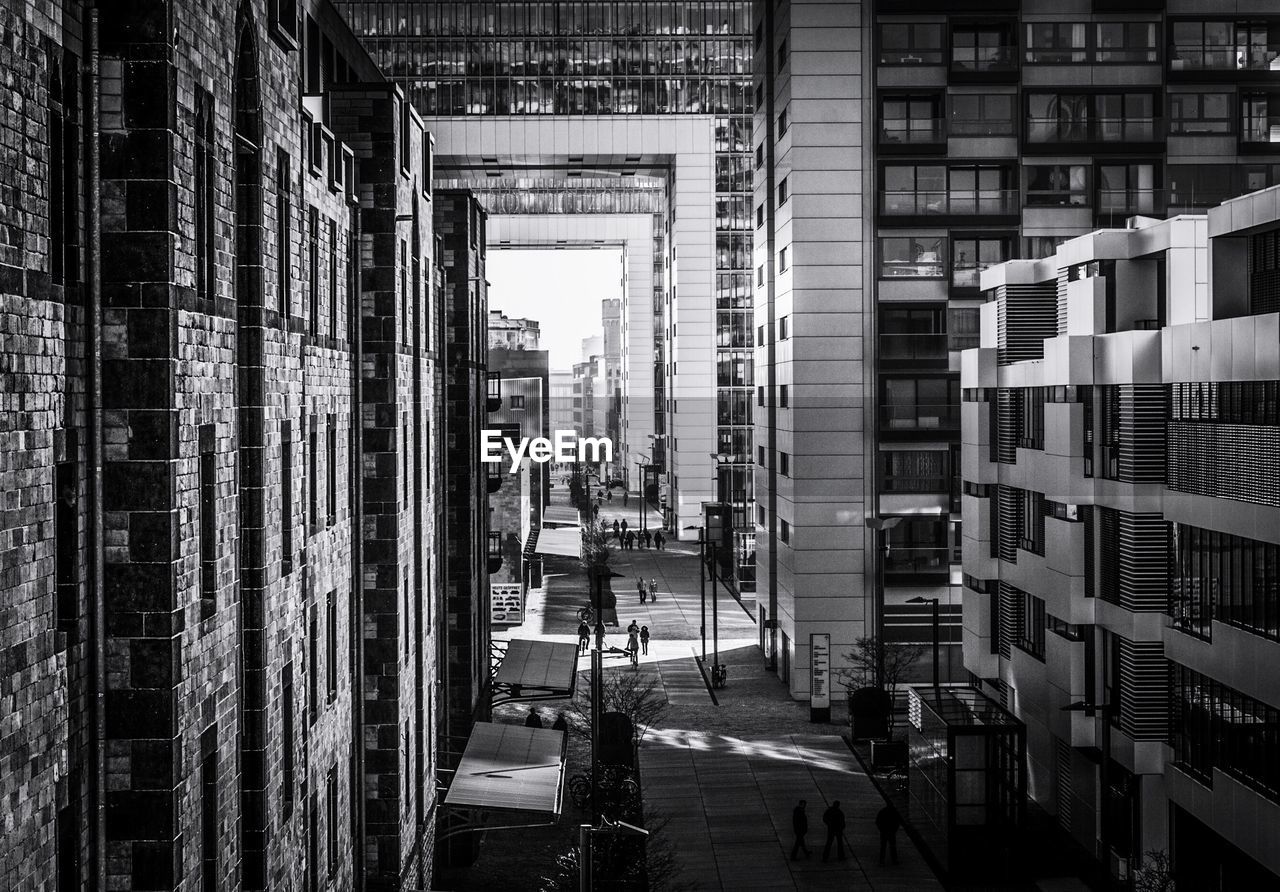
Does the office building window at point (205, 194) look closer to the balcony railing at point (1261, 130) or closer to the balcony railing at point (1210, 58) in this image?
the balcony railing at point (1210, 58)

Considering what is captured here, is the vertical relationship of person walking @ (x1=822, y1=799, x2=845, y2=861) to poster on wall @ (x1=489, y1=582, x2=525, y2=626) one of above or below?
below

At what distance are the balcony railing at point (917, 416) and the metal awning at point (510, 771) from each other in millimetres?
21175

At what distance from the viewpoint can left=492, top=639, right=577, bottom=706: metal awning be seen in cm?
3922

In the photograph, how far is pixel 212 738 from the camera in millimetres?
14023

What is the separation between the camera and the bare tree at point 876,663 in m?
46.1

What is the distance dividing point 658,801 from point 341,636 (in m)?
17.2

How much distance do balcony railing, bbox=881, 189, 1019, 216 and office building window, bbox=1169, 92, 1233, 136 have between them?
651cm

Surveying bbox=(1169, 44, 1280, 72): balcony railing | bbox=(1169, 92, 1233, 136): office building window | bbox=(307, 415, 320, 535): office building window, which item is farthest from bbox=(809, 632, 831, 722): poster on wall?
bbox=(307, 415, 320, 535): office building window

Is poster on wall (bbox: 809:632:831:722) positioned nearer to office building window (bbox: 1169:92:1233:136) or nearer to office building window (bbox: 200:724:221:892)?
office building window (bbox: 1169:92:1233:136)

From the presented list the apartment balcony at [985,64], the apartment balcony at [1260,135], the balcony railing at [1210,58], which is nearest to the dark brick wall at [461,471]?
the apartment balcony at [985,64]

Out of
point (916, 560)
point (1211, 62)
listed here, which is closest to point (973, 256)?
point (1211, 62)

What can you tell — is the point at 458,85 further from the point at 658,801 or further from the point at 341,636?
the point at 341,636

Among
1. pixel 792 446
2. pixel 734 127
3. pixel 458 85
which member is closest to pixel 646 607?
pixel 792 446

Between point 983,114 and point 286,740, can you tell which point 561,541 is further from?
point 286,740
